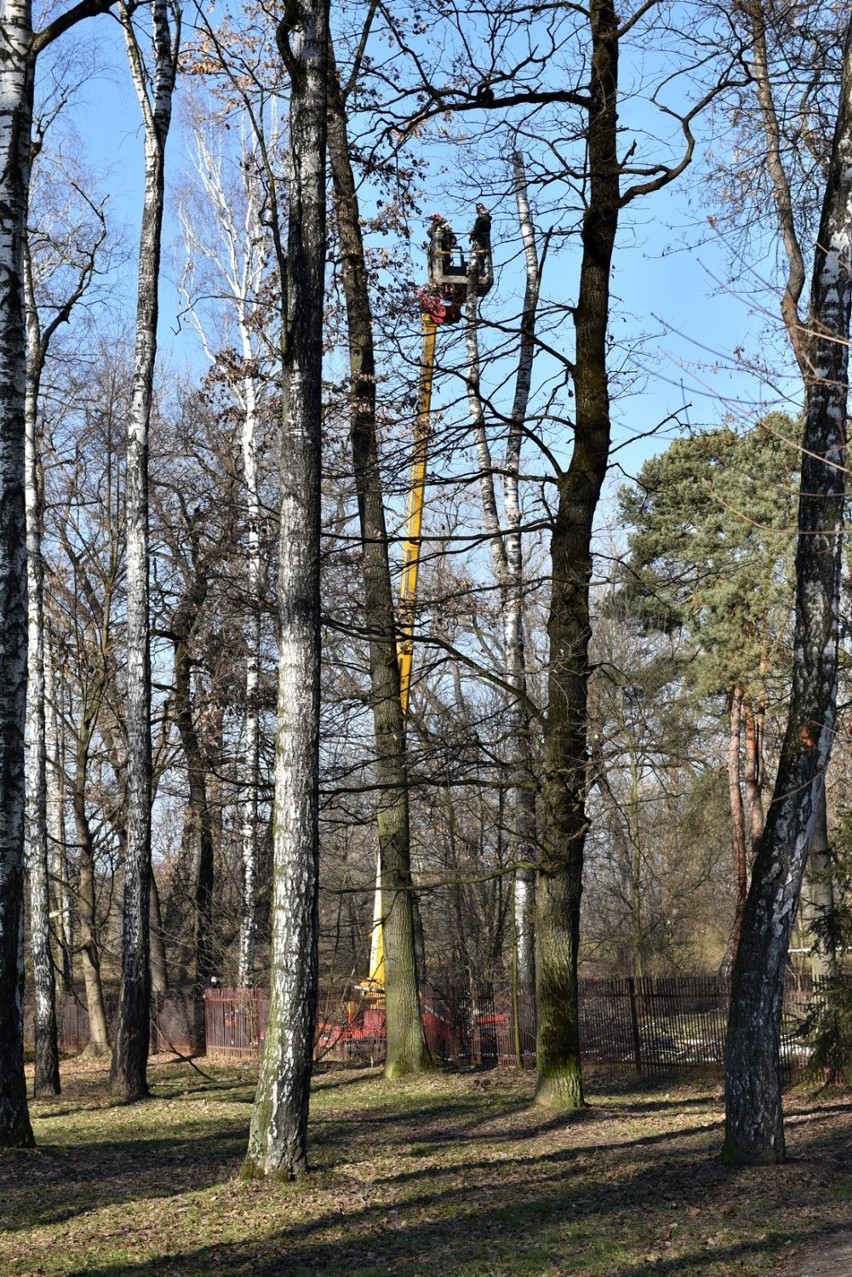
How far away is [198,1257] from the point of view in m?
6.57

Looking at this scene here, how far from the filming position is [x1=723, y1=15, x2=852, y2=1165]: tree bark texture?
29.1ft

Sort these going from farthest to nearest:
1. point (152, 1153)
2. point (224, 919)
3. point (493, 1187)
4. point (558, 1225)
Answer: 1. point (224, 919)
2. point (152, 1153)
3. point (493, 1187)
4. point (558, 1225)

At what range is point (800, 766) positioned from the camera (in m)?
9.01

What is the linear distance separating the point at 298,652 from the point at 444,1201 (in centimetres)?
371

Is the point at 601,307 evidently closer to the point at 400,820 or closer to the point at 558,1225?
the point at 400,820

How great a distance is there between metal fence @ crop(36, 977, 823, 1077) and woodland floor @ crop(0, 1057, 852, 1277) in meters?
5.81

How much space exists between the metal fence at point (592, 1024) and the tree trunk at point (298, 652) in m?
8.85

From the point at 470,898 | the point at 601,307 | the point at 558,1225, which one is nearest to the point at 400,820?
the point at 601,307

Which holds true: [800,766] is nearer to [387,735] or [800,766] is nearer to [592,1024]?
[387,735]

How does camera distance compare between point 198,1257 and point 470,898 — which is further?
point 470,898

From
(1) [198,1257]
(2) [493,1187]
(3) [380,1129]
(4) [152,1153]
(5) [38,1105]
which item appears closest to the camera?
(1) [198,1257]

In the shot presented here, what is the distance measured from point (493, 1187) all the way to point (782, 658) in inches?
601

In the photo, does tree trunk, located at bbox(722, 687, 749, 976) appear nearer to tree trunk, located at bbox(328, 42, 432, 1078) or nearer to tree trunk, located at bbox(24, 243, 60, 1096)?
tree trunk, located at bbox(328, 42, 432, 1078)

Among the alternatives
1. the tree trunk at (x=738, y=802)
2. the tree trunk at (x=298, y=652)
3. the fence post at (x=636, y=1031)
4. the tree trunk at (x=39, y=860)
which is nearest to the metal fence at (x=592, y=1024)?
the fence post at (x=636, y=1031)
